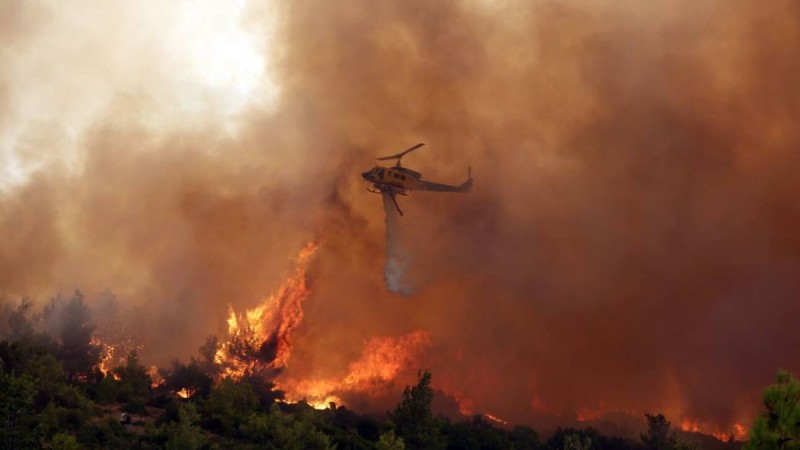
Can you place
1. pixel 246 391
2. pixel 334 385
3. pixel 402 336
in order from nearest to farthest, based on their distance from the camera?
pixel 246 391 → pixel 334 385 → pixel 402 336

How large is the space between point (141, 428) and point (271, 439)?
8.64m

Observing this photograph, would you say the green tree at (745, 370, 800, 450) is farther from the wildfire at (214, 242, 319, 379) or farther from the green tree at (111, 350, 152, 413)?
the wildfire at (214, 242, 319, 379)

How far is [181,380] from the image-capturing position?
60.2 meters

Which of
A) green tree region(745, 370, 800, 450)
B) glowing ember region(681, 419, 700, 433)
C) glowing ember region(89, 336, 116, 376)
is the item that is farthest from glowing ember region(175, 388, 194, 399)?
glowing ember region(681, 419, 700, 433)

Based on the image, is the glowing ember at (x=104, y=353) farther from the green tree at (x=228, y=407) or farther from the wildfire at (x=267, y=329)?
the green tree at (x=228, y=407)

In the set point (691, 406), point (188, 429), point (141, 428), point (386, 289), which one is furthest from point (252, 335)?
point (691, 406)

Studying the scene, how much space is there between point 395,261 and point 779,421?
58.1 metres

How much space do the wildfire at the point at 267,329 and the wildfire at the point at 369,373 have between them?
3428mm

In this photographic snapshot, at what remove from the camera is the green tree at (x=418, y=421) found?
49.1 meters

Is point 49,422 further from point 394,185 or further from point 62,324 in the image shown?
point 394,185

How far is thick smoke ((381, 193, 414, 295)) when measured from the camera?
78.4 m

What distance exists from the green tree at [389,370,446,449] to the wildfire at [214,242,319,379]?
21.3 m

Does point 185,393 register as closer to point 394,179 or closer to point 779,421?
point 394,179

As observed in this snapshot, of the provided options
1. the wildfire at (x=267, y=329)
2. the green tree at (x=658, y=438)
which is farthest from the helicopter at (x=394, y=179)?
the green tree at (x=658, y=438)
